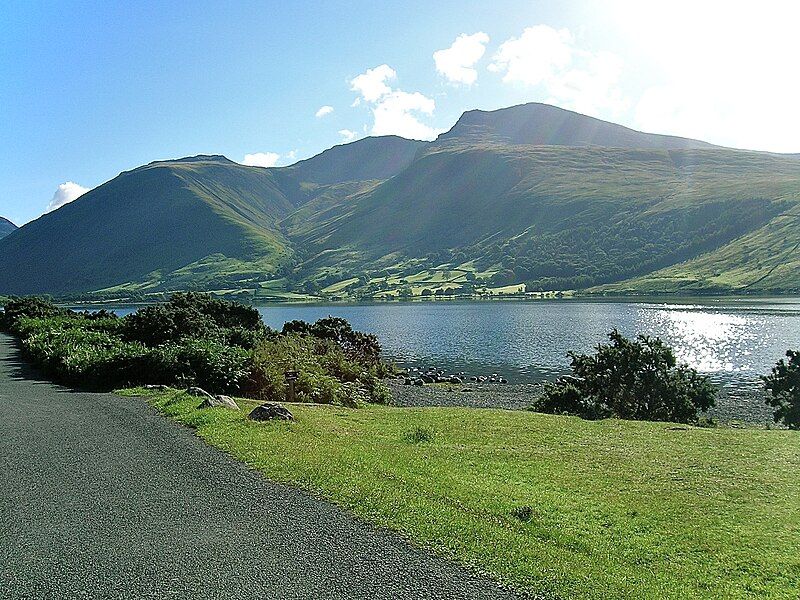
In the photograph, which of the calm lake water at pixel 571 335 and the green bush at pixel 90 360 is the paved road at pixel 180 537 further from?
the calm lake water at pixel 571 335

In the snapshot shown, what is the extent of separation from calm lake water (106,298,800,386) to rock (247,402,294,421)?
40.5m

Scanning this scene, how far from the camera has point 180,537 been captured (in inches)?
346

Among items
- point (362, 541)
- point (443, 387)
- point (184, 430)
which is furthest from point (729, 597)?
point (443, 387)

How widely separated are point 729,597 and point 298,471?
7.53 m

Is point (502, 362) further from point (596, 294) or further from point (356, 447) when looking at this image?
point (596, 294)

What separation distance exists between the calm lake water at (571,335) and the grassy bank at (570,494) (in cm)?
3965

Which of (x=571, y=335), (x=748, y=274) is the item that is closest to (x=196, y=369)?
(x=571, y=335)

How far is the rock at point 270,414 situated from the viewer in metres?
16.8

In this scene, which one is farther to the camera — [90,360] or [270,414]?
[90,360]

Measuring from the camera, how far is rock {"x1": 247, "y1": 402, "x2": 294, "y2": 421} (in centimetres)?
1678

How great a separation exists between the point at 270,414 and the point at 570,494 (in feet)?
28.9

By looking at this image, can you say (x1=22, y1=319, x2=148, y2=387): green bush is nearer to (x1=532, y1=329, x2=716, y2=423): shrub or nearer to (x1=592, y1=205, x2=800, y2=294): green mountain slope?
(x1=532, y1=329, x2=716, y2=423): shrub

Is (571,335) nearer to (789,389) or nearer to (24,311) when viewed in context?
(789,389)

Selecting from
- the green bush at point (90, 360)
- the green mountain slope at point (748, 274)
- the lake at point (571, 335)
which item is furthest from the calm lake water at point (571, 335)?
the green bush at point (90, 360)
